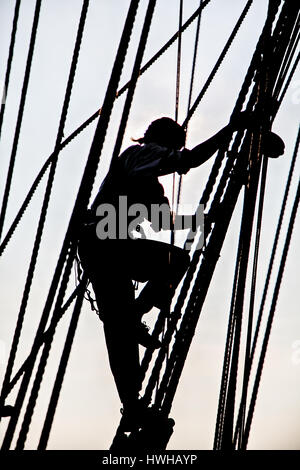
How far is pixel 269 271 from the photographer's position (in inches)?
190

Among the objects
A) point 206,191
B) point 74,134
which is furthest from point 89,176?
point 74,134

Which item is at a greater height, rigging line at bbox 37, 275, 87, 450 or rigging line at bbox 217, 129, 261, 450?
rigging line at bbox 217, 129, 261, 450

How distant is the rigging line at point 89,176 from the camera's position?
3244 millimetres

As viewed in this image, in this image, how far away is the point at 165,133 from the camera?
3902 mm

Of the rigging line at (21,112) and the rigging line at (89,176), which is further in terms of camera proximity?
the rigging line at (21,112)

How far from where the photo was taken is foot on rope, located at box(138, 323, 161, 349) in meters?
3.89

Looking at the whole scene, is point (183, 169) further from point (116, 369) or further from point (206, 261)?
point (116, 369)

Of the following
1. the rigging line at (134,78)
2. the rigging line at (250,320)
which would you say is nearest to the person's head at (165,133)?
the rigging line at (134,78)

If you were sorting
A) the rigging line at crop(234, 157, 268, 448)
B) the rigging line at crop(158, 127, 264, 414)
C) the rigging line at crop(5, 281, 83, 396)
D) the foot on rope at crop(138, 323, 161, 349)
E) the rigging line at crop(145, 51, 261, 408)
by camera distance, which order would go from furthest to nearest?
the rigging line at crop(234, 157, 268, 448), the rigging line at crop(158, 127, 264, 414), the rigging line at crop(145, 51, 261, 408), the foot on rope at crop(138, 323, 161, 349), the rigging line at crop(5, 281, 83, 396)

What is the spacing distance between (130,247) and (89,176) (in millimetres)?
640

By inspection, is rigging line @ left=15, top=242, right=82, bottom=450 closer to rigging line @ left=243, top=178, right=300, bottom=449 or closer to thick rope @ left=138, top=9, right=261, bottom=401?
thick rope @ left=138, top=9, right=261, bottom=401

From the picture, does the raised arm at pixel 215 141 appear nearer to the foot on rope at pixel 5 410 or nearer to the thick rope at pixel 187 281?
the thick rope at pixel 187 281

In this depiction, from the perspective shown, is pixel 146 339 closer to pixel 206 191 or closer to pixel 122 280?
pixel 122 280

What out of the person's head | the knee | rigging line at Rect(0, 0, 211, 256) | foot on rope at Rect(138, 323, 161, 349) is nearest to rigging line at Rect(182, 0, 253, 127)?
rigging line at Rect(0, 0, 211, 256)
